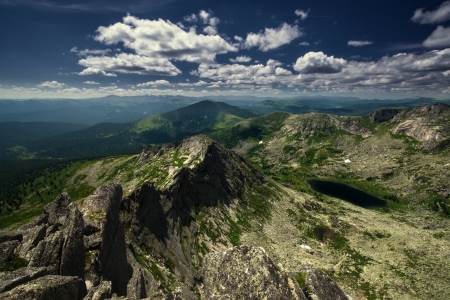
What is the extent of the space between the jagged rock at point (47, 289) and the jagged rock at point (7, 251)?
953 cm

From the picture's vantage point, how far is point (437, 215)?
614ft

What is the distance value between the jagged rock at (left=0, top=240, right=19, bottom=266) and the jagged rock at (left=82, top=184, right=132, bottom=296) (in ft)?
27.3

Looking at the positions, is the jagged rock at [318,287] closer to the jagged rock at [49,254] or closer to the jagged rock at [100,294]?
the jagged rock at [100,294]

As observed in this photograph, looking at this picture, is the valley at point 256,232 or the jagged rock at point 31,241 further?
the valley at point 256,232

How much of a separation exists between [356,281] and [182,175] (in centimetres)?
8087

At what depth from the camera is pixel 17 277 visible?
806 inches

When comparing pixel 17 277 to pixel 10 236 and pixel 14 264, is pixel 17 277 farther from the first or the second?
pixel 10 236

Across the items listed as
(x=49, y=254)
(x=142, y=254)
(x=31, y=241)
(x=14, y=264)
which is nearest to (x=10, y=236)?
(x=31, y=241)

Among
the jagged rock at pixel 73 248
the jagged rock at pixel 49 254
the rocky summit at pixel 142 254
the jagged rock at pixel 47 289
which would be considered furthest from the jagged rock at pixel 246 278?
the jagged rock at pixel 49 254

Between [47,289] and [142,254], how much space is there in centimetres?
3877

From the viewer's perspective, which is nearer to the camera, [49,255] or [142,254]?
[49,255]

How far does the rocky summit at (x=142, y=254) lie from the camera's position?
21.4 metres

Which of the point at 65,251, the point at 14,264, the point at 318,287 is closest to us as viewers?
the point at 318,287

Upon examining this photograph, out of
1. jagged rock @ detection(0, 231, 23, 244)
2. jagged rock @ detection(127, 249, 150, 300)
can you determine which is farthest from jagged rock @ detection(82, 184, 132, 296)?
jagged rock @ detection(0, 231, 23, 244)
